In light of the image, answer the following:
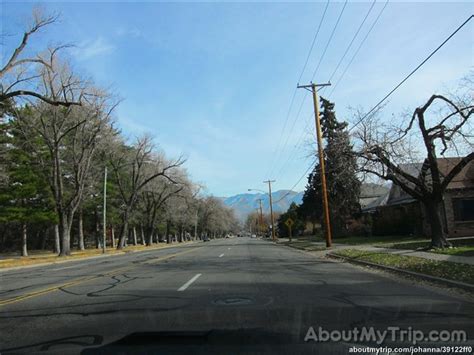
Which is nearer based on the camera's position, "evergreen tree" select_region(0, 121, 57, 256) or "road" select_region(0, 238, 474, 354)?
"road" select_region(0, 238, 474, 354)

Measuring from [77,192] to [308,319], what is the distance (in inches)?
1367

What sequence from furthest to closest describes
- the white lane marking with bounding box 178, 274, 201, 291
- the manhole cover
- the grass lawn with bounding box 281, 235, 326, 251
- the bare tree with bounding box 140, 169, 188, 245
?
the bare tree with bounding box 140, 169, 188, 245
the grass lawn with bounding box 281, 235, 326, 251
the white lane marking with bounding box 178, 274, 201, 291
the manhole cover

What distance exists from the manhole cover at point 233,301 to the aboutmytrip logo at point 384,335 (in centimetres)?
280

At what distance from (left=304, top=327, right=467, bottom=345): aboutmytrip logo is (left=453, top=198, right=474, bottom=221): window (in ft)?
102

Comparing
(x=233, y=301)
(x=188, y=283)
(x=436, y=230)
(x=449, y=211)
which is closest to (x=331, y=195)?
(x=449, y=211)

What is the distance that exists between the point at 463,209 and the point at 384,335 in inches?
1268

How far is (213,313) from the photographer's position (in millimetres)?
8867

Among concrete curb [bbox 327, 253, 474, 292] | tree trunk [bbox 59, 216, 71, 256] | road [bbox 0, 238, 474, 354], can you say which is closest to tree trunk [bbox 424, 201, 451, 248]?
concrete curb [bbox 327, 253, 474, 292]

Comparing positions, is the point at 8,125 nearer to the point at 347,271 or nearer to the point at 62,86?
the point at 62,86

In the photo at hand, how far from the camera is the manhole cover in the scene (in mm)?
9860

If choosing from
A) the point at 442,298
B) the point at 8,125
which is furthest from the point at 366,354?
the point at 8,125

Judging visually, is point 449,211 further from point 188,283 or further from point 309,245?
point 188,283

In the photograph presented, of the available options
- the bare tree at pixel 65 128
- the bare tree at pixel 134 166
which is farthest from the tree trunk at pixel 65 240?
the bare tree at pixel 134 166

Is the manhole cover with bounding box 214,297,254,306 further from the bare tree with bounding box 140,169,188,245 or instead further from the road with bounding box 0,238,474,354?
the bare tree with bounding box 140,169,188,245
